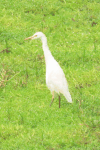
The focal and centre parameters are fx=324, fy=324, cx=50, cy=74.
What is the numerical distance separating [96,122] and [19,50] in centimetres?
393

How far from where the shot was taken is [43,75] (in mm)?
8078

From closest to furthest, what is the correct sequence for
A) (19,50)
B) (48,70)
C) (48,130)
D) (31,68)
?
(48,130), (48,70), (31,68), (19,50)

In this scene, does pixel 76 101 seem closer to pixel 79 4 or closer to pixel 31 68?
pixel 31 68

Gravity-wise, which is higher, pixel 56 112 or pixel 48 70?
pixel 48 70

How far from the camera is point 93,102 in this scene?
6.73m

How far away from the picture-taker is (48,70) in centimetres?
655

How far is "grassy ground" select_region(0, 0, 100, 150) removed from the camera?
5.75 m

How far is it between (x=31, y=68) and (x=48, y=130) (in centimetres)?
283

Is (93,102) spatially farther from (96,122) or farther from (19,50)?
(19,50)

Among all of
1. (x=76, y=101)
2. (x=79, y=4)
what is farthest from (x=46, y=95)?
(x=79, y=4)

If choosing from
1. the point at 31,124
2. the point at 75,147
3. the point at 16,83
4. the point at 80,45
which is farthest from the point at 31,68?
the point at 75,147

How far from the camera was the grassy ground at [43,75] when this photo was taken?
5.75 meters

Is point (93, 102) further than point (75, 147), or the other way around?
point (93, 102)

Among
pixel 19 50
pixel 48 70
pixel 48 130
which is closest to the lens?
pixel 48 130
